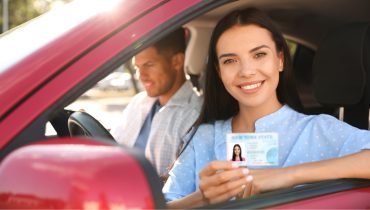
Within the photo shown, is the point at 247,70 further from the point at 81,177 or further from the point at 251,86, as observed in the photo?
the point at 81,177

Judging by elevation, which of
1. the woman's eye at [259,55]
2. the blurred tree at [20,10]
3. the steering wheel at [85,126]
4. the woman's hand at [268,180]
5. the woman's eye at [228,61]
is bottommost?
the woman's hand at [268,180]

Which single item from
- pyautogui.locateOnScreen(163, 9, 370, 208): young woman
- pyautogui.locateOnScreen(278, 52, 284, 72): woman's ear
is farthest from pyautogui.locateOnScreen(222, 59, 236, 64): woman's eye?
pyautogui.locateOnScreen(278, 52, 284, 72): woman's ear

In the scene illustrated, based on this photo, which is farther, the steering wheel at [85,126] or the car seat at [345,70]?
the car seat at [345,70]

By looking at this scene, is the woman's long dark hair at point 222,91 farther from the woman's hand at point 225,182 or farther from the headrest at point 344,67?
the woman's hand at point 225,182

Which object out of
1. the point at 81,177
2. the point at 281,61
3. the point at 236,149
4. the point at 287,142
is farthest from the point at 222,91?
the point at 81,177

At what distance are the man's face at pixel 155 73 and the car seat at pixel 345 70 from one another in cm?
88

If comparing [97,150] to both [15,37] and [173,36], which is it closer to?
[15,37]

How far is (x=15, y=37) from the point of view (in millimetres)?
1773

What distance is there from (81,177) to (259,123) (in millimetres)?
1164

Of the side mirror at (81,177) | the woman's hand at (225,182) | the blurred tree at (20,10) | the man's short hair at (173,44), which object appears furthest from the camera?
the blurred tree at (20,10)

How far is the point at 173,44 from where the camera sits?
10.4 feet

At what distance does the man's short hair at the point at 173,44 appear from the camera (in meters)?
3.09

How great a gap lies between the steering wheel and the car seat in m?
0.95

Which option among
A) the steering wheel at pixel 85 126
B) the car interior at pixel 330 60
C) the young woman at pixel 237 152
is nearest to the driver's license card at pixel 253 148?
the young woman at pixel 237 152
